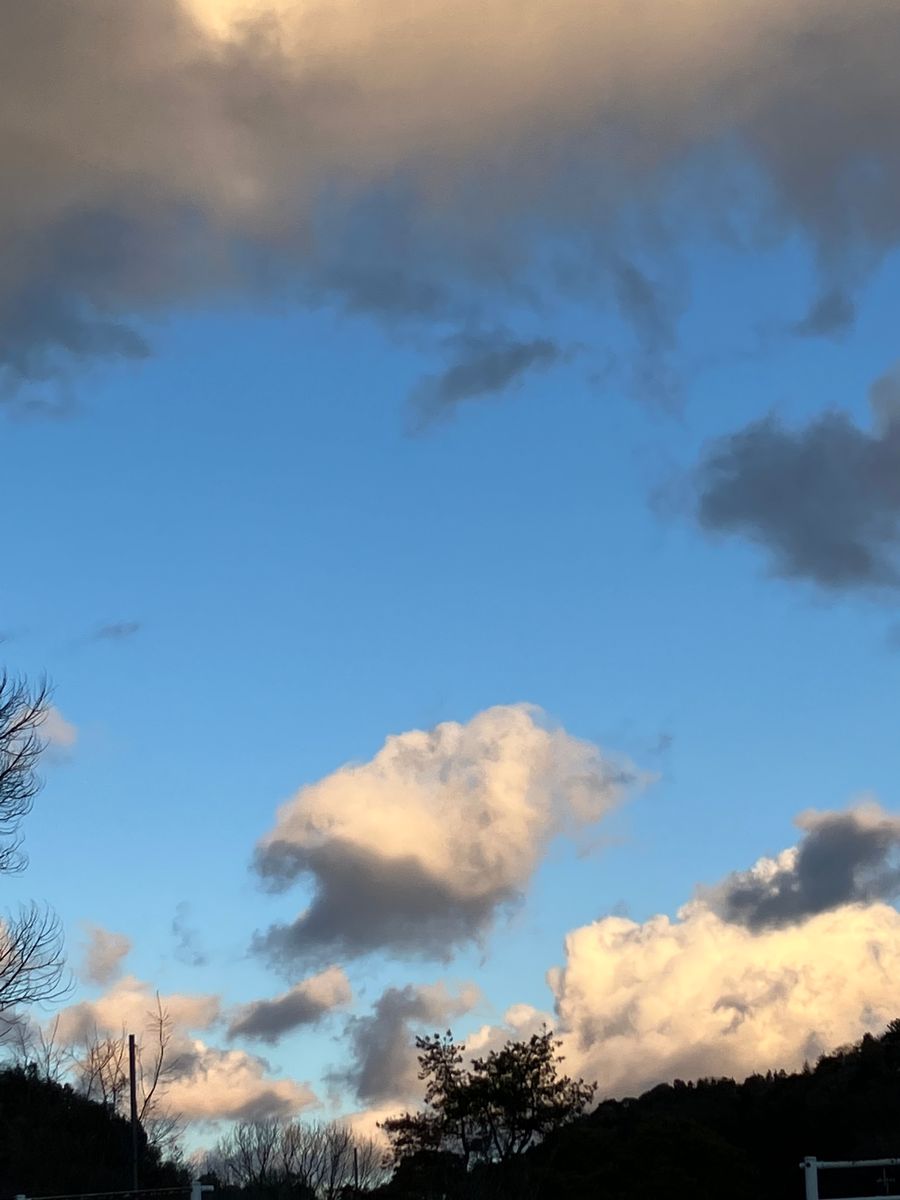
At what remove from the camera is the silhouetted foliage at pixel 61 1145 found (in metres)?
53.9

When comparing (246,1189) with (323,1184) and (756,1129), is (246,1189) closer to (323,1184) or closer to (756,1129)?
(323,1184)

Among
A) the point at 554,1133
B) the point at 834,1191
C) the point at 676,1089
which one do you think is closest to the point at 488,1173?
the point at 554,1133

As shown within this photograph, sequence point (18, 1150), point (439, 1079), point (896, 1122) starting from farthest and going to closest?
point (439, 1079) → point (896, 1122) → point (18, 1150)

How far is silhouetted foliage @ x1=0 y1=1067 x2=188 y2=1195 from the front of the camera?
53906mm

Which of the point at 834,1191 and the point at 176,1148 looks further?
the point at 176,1148

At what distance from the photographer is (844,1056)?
3034 inches

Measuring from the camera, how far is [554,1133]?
2440 inches

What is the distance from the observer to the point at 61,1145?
57469mm

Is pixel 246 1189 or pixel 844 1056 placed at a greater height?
pixel 844 1056

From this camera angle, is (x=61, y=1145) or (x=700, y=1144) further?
(x=61, y=1145)

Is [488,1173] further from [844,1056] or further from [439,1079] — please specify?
[844,1056]

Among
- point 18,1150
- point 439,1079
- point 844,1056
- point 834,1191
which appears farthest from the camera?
point 844,1056

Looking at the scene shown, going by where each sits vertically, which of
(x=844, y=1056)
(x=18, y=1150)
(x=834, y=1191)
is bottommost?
(x=834, y=1191)

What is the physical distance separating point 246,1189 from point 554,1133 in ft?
54.3
